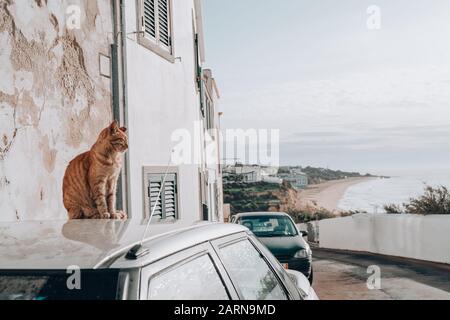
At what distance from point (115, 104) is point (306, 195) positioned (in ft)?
122

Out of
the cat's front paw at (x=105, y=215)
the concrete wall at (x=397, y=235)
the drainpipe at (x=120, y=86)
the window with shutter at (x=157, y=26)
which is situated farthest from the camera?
the concrete wall at (x=397, y=235)

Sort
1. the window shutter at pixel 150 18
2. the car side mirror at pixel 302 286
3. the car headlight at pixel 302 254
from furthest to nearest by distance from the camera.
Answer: the car headlight at pixel 302 254
the window shutter at pixel 150 18
the car side mirror at pixel 302 286

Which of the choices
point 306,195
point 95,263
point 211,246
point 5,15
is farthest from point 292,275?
point 306,195

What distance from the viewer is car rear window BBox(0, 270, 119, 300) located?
1878 mm

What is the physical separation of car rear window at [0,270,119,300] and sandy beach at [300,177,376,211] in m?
37.4

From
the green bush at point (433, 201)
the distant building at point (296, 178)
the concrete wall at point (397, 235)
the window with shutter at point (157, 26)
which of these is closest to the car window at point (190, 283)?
the window with shutter at point (157, 26)

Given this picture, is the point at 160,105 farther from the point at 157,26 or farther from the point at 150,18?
the point at 150,18

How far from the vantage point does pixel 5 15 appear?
5.80 metres

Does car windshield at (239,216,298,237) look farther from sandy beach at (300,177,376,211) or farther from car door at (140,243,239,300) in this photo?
sandy beach at (300,177,376,211)

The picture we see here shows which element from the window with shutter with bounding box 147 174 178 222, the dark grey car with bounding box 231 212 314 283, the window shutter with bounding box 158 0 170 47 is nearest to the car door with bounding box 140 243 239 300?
the window with shutter with bounding box 147 174 178 222

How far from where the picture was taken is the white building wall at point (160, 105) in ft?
29.9

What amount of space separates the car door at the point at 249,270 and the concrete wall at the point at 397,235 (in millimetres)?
10308

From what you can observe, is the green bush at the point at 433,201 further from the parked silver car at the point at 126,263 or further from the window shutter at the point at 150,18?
the parked silver car at the point at 126,263
